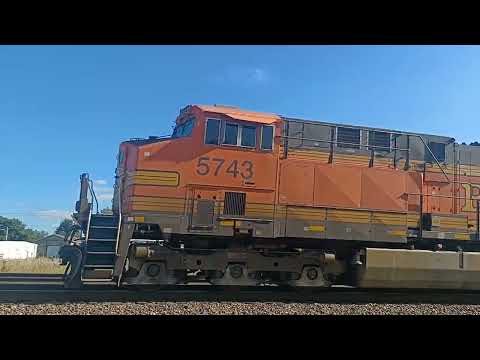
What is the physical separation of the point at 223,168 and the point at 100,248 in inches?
126

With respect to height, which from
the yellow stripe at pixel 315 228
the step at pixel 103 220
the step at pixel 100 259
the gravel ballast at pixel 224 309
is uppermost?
the yellow stripe at pixel 315 228

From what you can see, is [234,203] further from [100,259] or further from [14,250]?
[14,250]

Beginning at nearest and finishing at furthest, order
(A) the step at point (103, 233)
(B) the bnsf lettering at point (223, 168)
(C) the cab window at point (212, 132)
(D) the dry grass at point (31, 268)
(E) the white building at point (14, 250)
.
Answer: (A) the step at point (103, 233) → (B) the bnsf lettering at point (223, 168) → (C) the cab window at point (212, 132) → (D) the dry grass at point (31, 268) → (E) the white building at point (14, 250)

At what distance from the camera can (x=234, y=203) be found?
32.0ft

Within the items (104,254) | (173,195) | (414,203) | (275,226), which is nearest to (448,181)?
(414,203)

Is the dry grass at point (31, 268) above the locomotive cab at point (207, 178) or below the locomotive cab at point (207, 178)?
below

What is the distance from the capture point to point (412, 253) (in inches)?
404

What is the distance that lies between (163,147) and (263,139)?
233 centimetres

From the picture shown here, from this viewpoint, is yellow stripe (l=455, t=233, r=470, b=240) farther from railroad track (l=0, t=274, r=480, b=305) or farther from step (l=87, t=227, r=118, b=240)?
step (l=87, t=227, r=118, b=240)

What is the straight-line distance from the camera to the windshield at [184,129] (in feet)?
32.9

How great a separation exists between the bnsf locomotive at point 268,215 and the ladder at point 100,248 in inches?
0.8

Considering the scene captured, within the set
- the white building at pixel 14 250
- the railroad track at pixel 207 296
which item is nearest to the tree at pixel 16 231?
the white building at pixel 14 250

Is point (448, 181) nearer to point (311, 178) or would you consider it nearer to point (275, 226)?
point (311, 178)

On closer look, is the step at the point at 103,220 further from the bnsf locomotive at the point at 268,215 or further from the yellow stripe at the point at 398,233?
the yellow stripe at the point at 398,233
